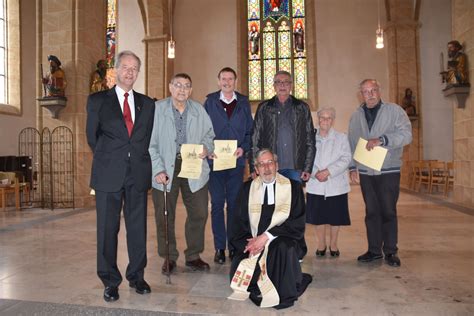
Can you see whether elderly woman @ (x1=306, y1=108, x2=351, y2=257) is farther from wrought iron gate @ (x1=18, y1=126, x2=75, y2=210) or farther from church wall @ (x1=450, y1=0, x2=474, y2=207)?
wrought iron gate @ (x1=18, y1=126, x2=75, y2=210)

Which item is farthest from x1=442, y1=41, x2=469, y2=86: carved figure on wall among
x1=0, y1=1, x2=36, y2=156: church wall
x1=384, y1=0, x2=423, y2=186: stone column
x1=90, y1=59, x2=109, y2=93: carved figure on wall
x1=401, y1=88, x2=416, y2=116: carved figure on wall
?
x1=0, y1=1, x2=36, y2=156: church wall

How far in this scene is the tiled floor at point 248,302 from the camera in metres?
2.54

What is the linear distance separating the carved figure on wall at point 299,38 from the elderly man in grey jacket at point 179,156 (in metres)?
11.7

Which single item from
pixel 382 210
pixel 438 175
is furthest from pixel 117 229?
pixel 438 175

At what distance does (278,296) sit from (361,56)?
40.8 feet

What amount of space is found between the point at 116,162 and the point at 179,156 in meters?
0.75

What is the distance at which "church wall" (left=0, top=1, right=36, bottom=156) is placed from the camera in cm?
1341

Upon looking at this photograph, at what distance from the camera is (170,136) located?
3.30m

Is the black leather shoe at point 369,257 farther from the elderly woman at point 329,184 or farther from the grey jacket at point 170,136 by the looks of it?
the grey jacket at point 170,136

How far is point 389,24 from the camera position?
1243 cm

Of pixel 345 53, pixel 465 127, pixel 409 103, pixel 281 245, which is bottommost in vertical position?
pixel 281 245

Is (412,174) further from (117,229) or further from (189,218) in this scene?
(117,229)

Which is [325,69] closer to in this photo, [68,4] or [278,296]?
[68,4]

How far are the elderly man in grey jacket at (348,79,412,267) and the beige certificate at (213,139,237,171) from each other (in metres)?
1.22
